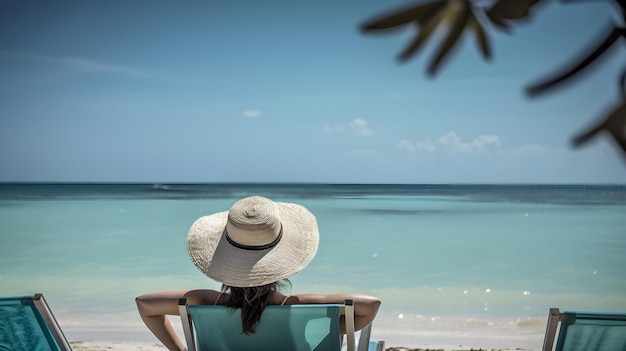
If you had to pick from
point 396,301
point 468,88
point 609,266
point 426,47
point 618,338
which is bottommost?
point 426,47

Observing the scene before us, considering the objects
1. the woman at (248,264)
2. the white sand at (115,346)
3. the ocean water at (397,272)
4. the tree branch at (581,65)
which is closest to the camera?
the tree branch at (581,65)

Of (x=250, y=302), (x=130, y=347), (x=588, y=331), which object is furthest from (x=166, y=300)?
(x=130, y=347)

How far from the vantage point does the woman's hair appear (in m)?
1.92

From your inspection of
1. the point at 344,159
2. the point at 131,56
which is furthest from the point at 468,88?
the point at 131,56

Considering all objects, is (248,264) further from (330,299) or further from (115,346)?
(115,346)

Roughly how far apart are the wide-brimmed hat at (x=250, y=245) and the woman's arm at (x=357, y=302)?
0.09 meters

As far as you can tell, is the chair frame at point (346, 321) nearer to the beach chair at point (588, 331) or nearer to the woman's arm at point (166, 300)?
the woman's arm at point (166, 300)

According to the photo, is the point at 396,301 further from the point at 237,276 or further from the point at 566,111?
the point at 566,111

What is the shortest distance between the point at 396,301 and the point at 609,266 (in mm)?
3740

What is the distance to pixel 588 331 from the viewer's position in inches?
76.2

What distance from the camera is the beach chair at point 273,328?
188 cm

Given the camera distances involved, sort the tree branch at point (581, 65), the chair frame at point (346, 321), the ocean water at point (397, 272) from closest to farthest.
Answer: the tree branch at point (581, 65) < the chair frame at point (346, 321) < the ocean water at point (397, 272)

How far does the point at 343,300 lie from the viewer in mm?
1948

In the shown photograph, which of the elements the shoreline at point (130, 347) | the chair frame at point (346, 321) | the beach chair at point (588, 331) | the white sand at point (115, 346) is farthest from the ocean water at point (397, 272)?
the chair frame at point (346, 321)
